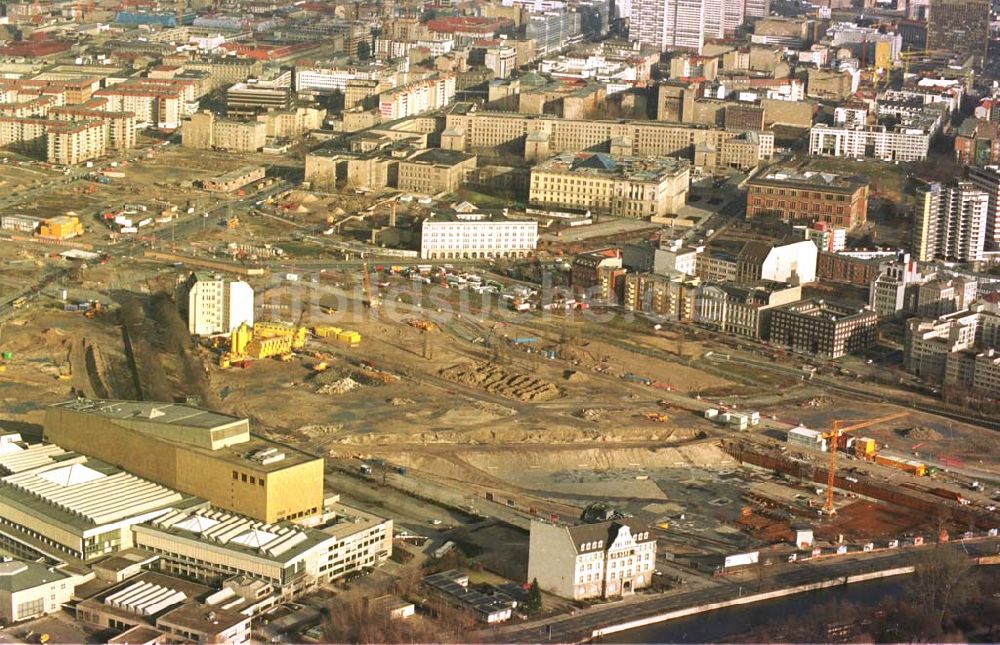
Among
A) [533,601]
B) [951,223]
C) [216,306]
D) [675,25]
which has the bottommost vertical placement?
[533,601]

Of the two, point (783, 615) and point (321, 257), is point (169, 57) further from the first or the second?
point (783, 615)

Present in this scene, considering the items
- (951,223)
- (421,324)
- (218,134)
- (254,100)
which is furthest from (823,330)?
(254,100)

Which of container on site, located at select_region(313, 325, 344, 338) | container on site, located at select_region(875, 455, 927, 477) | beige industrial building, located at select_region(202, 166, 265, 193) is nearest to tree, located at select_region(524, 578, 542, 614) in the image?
container on site, located at select_region(875, 455, 927, 477)

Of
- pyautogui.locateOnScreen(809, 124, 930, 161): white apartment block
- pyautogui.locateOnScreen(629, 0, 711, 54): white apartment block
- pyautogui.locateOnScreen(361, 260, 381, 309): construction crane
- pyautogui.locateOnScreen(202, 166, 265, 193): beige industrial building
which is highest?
pyautogui.locateOnScreen(629, 0, 711, 54): white apartment block

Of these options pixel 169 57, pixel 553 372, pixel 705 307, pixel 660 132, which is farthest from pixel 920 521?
pixel 169 57

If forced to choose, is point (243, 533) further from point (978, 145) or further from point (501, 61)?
point (501, 61)

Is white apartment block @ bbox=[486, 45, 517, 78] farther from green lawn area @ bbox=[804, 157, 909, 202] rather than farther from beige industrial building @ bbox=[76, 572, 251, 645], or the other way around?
beige industrial building @ bbox=[76, 572, 251, 645]
